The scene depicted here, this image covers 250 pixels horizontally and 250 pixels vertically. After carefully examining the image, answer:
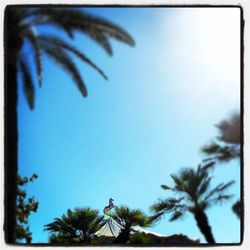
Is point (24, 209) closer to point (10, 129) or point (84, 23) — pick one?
point (10, 129)

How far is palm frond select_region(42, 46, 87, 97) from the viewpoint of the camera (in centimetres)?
799

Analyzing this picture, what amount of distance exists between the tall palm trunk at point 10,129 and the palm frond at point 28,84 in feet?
0.31

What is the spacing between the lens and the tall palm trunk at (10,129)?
7.84 meters

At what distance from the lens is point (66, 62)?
8.01m

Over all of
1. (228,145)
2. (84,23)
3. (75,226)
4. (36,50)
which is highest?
(84,23)

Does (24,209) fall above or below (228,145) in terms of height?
below

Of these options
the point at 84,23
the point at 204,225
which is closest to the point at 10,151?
the point at 84,23

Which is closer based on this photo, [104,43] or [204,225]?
[204,225]

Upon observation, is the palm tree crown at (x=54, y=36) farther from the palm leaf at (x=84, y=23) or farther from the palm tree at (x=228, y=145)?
the palm tree at (x=228, y=145)

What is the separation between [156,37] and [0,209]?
2.70 m

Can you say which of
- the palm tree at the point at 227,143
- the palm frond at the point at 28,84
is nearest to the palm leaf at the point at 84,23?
the palm frond at the point at 28,84

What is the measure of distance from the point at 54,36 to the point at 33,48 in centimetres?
29

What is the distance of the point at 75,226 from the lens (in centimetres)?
794

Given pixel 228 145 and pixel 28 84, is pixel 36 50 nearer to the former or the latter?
pixel 28 84
